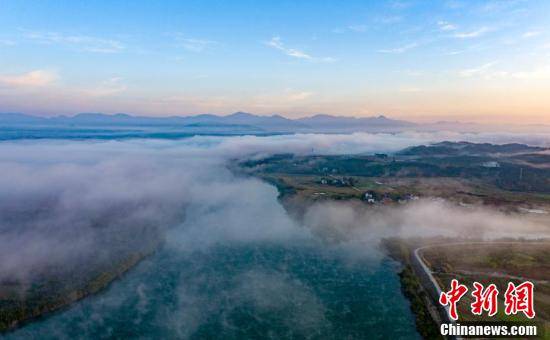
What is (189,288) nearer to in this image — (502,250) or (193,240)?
(193,240)

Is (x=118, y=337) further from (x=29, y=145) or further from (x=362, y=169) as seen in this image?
(x=29, y=145)

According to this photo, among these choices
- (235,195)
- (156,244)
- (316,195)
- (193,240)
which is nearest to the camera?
(156,244)

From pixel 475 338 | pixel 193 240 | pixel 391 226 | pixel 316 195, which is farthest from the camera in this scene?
pixel 316 195

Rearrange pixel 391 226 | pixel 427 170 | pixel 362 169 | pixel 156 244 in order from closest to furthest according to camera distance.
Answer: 1. pixel 156 244
2. pixel 391 226
3. pixel 427 170
4. pixel 362 169

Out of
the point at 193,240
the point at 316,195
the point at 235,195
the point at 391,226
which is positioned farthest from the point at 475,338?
the point at 235,195

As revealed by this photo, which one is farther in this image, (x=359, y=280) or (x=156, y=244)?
(x=156, y=244)

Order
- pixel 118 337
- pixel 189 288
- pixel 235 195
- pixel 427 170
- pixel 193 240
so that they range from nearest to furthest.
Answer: pixel 118 337 < pixel 189 288 < pixel 193 240 < pixel 235 195 < pixel 427 170

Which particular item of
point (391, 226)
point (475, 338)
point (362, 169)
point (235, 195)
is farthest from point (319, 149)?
point (475, 338)

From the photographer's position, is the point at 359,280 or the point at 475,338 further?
the point at 359,280
